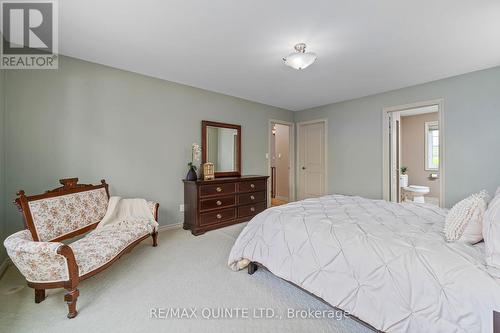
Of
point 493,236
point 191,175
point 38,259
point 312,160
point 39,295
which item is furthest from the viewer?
point 312,160

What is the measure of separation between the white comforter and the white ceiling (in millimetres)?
1770

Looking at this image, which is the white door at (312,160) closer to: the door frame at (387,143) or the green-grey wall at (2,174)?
the door frame at (387,143)

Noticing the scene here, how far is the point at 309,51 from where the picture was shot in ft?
8.18

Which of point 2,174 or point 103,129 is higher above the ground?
point 103,129

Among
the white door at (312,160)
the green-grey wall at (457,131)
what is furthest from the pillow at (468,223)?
the white door at (312,160)

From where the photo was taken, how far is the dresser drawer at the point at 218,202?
3.39 metres

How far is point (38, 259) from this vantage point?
153 cm

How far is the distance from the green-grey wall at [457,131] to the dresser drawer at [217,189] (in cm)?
256

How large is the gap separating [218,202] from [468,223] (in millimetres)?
2895

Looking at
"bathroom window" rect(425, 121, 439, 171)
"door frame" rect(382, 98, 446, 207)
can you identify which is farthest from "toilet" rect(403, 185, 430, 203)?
"door frame" rect(382, 98, 446, 207)

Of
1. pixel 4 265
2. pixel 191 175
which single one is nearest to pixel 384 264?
pixel 191 175

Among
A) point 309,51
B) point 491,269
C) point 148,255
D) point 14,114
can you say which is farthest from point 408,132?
point 14,114

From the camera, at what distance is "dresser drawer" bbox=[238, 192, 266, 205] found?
3.85m

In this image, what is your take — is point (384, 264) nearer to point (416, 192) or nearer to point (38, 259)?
point (38, 259)
